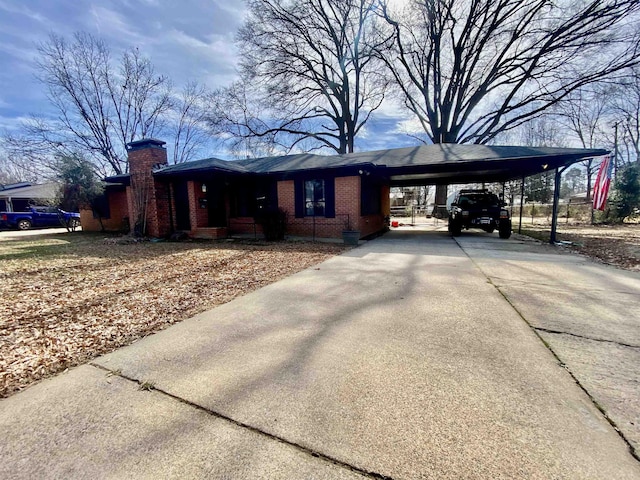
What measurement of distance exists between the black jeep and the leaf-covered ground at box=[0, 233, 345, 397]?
6063mm

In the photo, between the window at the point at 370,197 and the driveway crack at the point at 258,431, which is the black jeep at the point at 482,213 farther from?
the driveway crack at the point at 258,431

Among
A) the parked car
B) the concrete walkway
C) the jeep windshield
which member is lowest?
the concrete walkway

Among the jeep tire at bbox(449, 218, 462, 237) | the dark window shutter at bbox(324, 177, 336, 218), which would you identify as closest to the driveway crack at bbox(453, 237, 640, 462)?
the dark window shutter at bbox(324, 177, 336, 218)

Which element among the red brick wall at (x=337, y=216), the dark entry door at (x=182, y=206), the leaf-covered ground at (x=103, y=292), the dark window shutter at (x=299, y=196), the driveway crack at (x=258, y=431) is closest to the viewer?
the driveway crack at (x=258, y=431)

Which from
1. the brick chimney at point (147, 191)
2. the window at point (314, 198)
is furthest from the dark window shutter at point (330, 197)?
the brick chimney at point (147, 191)

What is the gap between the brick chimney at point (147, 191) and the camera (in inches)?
417

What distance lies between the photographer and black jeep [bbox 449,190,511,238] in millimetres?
10258

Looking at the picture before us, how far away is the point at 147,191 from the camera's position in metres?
10.6

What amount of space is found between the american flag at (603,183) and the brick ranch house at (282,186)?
464 centimetres

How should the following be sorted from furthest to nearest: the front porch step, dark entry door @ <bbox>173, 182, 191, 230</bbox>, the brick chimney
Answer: dark entry door @ <bbox>173, 182, 191, 230</bbox>
the front porch step
the brick chimney

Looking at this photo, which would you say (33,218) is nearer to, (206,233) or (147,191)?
(147,191)

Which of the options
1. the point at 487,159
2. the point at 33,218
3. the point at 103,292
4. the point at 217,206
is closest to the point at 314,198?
the point at 217,206

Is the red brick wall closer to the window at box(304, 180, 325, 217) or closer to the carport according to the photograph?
the window at box(304, 180, 325, 217)

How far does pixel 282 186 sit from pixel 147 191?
208 inches
